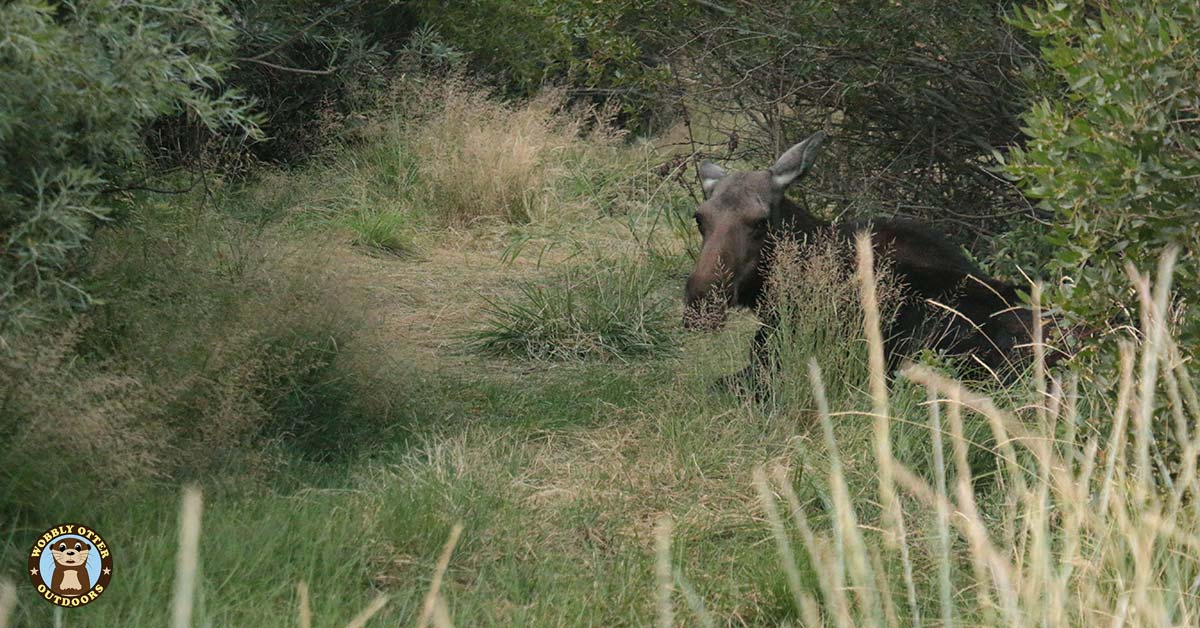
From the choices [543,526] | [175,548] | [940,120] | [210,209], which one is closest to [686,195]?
[940,120]

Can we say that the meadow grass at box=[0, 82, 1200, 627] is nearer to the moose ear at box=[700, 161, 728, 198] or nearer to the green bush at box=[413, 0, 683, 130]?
the moose ear at box=[700, 161, 728, 198]

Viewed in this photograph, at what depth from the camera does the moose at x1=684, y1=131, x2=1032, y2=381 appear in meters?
6.17

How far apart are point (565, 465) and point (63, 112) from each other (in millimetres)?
2330

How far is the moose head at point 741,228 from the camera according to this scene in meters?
6.50

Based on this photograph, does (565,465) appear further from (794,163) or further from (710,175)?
(710,175)

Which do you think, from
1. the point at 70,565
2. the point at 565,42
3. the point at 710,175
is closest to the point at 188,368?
the point at 70,565

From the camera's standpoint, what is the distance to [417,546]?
14.2 feet

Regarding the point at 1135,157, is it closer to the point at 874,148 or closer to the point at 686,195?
→ the point at 874,148

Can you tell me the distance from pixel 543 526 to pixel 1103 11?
8.10 feet

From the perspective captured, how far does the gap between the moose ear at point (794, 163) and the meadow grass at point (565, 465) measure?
0.77m

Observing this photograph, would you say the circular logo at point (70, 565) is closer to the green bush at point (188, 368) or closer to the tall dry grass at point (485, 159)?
the green bush at point (188, 368)

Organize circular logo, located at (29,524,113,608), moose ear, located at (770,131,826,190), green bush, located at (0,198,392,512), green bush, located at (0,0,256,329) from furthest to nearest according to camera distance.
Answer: moose ear, located at (770,131,826,190) < green bush, located at (0,198,392,512) < green bush, located at (0,0,256,329) < circular logo, located at (29,524,113,608)

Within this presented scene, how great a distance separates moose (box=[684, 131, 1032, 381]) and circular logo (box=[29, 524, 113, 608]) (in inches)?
119

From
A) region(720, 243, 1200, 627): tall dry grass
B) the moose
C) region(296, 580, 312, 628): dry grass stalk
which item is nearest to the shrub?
the moose
